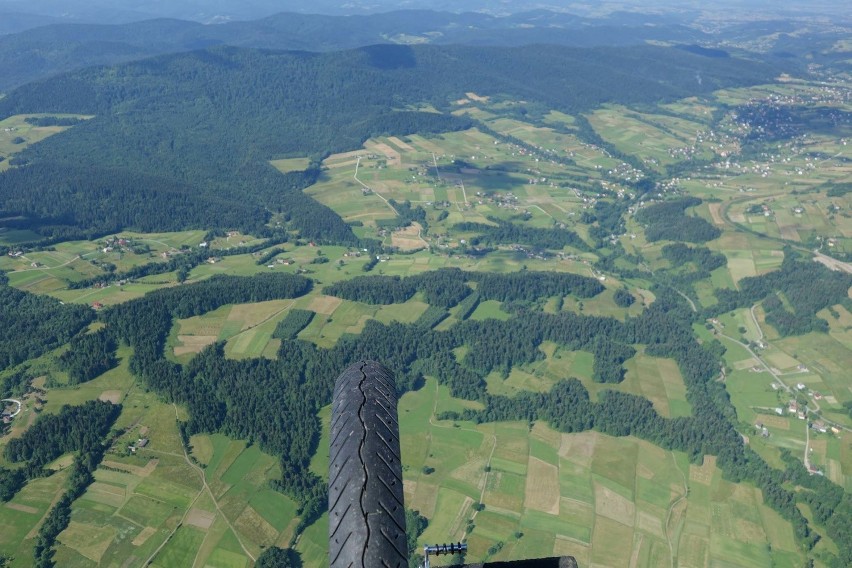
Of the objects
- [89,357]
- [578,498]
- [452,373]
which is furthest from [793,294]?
[89,357]

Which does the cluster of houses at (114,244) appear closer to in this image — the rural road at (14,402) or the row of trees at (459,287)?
the row of trees at (459,287)

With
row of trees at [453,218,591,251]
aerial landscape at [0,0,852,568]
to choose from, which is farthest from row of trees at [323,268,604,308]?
row of trees at [453,218,591,251]

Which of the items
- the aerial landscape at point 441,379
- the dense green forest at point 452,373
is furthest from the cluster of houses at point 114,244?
the dense green forest at point 452,373

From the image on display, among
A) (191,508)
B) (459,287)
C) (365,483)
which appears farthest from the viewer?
(459,287)

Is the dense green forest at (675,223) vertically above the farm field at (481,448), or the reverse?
the farm field at (481,448)

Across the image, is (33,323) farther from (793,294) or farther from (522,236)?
(793,294)

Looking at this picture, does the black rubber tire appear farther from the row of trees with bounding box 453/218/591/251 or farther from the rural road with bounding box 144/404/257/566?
the row of trees with bounding box 453/218/591/251

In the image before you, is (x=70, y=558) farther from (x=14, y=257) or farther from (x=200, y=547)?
(x=14, y=257)

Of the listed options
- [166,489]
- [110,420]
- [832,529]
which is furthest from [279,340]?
[832,529]
